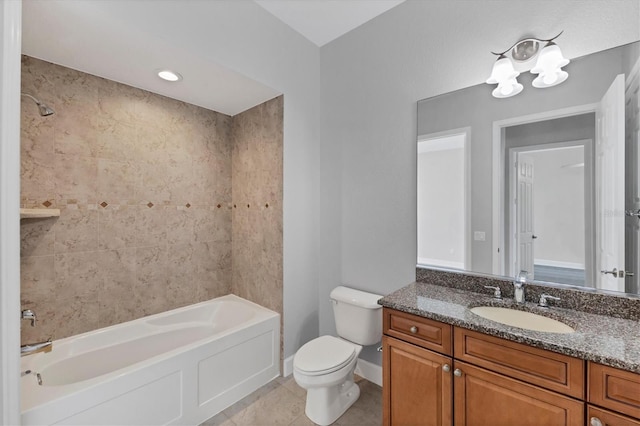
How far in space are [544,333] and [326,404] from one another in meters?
1.32

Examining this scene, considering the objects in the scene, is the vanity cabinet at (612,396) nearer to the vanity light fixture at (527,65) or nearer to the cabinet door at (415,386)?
the cabinet door at (415,386)

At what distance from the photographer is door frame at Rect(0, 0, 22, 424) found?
44.0 inches

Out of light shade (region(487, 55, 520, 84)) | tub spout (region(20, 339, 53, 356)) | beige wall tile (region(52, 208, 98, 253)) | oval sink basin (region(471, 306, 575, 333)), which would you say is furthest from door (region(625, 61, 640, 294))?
beige wall tile (region(52, 208, 98, 253))

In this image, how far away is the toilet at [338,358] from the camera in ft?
5.72

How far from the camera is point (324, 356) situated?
6.09 ft

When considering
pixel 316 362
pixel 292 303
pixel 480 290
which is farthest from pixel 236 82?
pixel 480 290

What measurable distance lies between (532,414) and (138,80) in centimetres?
297

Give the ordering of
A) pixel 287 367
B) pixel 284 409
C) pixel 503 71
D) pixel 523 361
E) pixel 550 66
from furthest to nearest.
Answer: pixel 287 367
pixel 284 409
pixel 503 71
pixel 550 66
pixel 523 361

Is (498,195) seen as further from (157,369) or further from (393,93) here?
(157,369)

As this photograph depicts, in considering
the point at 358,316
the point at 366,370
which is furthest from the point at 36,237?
the point at 366,370

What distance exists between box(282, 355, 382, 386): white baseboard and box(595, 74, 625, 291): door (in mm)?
1522

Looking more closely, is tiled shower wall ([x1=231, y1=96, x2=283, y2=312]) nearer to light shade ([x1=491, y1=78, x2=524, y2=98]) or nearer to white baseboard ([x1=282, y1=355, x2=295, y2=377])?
white baseboard ([x1=282, y1=355, x2=295, y2=377])

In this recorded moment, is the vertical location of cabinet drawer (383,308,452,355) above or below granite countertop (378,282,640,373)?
below

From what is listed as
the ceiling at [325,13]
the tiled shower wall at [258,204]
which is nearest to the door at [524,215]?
the ceiling at [325,13]
